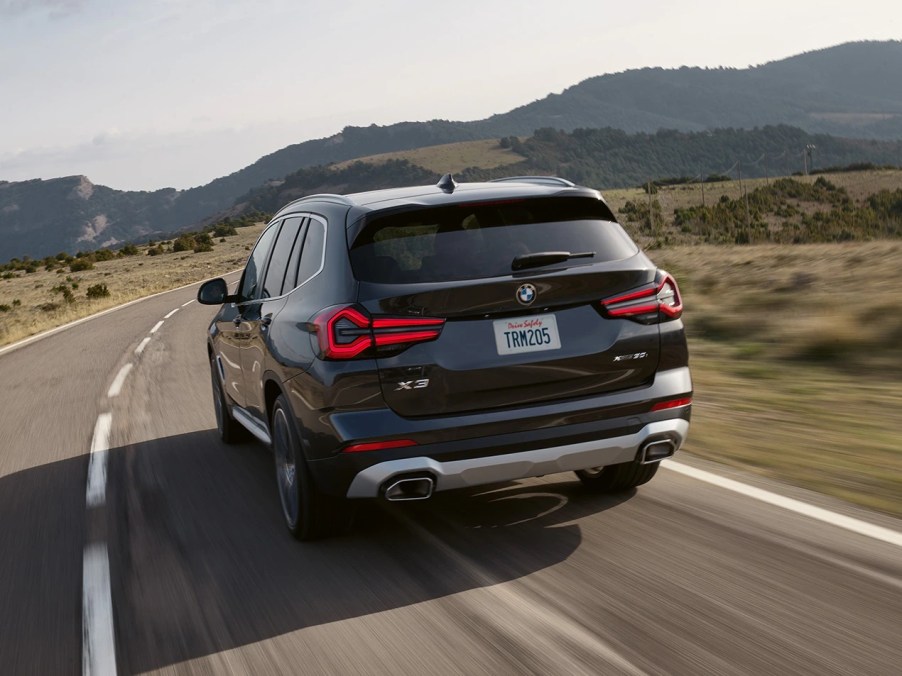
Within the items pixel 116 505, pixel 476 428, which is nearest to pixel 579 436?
pixel 476 428

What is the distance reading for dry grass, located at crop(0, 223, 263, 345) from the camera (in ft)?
92.1

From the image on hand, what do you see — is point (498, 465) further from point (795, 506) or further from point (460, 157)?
point (460, 157)

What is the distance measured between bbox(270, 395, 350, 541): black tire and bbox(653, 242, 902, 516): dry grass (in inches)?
99.5

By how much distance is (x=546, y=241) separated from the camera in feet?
15.3

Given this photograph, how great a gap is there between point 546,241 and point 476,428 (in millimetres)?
944

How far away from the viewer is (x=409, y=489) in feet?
14.6

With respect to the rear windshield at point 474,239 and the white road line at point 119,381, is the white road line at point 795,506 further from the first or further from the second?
the white road line at point 119,381

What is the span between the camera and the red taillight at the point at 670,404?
4.70 m

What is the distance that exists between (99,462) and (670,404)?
189 inches

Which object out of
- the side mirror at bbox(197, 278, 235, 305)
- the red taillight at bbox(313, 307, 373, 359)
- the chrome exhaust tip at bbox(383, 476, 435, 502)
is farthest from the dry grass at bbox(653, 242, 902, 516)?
the side mirror at bbox(197, 278, 235, 305)

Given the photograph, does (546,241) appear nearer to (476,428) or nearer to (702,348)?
(476,428)

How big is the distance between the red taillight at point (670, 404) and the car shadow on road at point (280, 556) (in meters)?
0.75

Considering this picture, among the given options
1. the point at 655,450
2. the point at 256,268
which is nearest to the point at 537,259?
the point at 655,450

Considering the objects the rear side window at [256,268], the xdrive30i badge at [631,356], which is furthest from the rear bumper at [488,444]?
the rear side window at [256,268]
